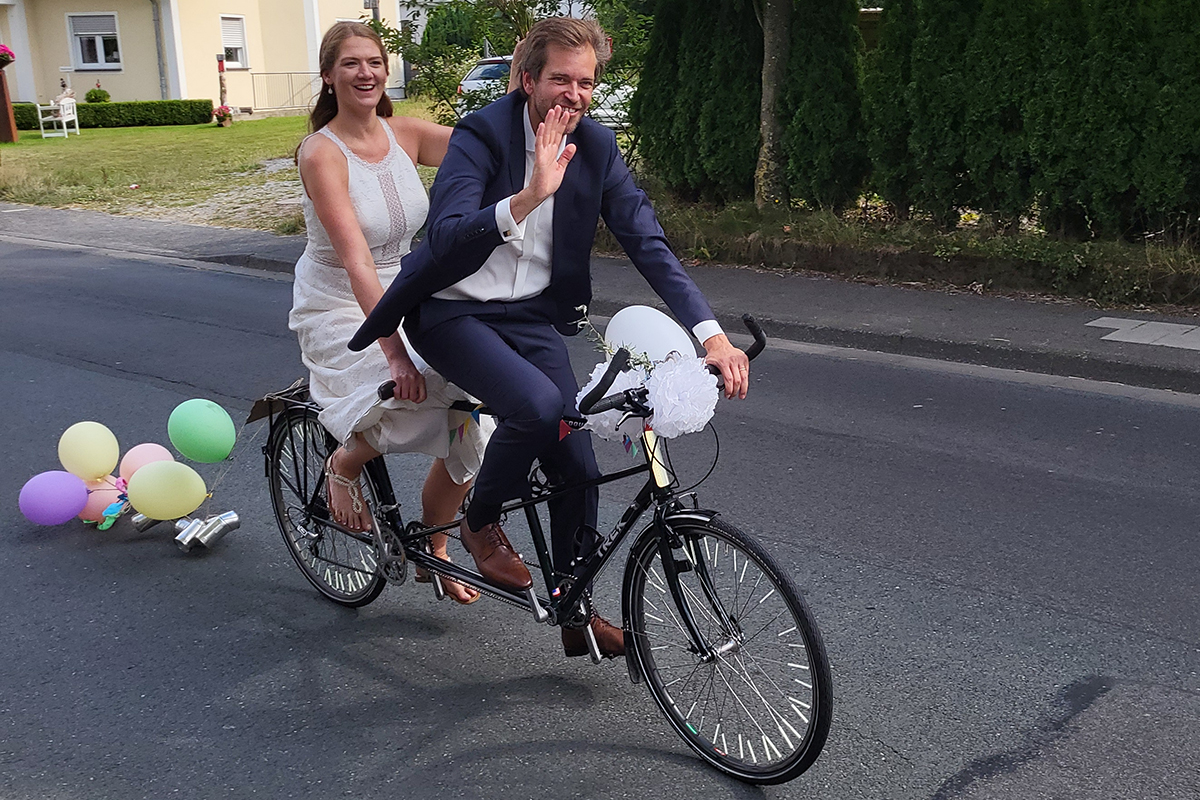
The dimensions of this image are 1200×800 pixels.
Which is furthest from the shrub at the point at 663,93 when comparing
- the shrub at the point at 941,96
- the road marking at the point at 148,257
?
the road marking at the point at 148,257

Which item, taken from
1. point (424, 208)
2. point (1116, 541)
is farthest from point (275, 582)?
point (1116, 541)

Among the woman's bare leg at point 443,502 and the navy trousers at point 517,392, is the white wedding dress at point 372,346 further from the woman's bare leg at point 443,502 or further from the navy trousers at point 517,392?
the navy trousers at point 517,392

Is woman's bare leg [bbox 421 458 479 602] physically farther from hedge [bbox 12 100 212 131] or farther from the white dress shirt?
hedge [bbox 12 100 212 131]

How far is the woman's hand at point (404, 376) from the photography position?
367cm

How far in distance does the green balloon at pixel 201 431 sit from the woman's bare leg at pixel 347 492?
4.15 feet

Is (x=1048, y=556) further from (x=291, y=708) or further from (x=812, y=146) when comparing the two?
(x=812, y=146)

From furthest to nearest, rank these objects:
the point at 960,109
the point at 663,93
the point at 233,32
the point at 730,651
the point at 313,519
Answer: the point at 233,32 < the point at 663,93 < the point at 960,109 < the point at 313,519 < the point at 730,651

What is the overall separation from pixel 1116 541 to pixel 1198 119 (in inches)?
227

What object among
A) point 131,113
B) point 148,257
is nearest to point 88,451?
point 148,257

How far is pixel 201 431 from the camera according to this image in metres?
5.28

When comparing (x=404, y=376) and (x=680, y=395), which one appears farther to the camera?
(x=404, y=376)

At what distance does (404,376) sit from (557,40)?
1.09 meters

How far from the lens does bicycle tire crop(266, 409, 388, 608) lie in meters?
4.41

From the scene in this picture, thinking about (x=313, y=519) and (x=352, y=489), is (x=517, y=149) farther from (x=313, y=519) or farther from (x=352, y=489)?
(x=313, y=519)
